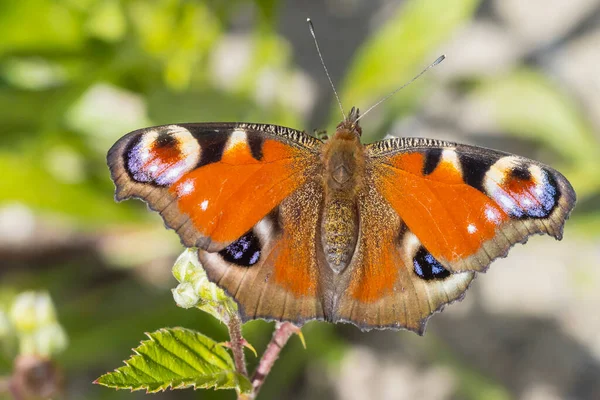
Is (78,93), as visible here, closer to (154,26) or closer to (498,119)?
(154,26)

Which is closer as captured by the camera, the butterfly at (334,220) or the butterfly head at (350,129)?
the butterfly at (334,220)

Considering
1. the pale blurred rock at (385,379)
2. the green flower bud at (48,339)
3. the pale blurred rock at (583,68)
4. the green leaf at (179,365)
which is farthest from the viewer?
A: the pale blurred rock at (583,68)

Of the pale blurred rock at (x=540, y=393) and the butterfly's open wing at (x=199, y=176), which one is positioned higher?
the butterfly's open wing at (x=199, y=176)

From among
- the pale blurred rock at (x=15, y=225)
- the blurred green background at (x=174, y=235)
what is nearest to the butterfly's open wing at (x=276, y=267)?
the blurred green background at (x=174, y=235)

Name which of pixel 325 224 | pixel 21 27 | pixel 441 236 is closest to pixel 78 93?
pixel 21 27

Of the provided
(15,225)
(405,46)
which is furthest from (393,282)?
(15,225)

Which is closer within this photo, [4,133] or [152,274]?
[4,133]

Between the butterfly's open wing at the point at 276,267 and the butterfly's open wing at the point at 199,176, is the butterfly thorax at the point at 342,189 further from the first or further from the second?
the butterfly's open wing at the point at 199,176

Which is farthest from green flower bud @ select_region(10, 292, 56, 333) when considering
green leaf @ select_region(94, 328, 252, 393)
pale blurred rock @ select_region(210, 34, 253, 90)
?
pale blurred rock @ select_region(210, 34, 253, 90)
